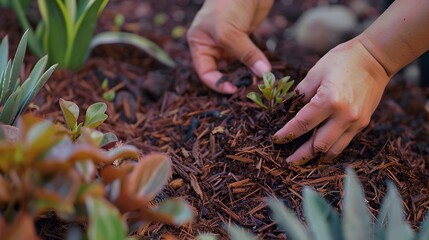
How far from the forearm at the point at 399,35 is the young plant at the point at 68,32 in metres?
0.81

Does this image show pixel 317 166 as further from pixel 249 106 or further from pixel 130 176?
pixel 130 176

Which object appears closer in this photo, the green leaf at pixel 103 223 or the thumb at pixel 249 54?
the green leaf at pixel 103 223

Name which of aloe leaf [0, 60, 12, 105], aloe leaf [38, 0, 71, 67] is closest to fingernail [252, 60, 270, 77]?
aloe leaf [38, 0, 71, 67]

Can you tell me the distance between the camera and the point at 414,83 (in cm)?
219

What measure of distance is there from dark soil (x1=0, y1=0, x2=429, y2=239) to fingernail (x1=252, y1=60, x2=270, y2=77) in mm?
23

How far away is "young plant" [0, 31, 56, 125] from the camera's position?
117 centimetres

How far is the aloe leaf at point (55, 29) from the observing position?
1.69m

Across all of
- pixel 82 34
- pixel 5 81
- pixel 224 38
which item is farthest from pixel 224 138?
pixel 82 34

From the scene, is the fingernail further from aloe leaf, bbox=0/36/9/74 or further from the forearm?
aloe leaf, bbox=0/36/9/74

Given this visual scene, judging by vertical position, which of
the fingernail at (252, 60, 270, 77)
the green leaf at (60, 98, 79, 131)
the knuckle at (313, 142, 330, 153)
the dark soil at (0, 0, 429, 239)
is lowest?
the dark soil at (0, 0, 429, 239)

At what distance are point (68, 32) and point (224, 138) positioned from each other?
2.22ft

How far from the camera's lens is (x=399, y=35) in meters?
1.27

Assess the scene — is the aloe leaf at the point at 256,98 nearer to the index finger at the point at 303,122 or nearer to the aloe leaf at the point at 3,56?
the index finger at the point at 303,122

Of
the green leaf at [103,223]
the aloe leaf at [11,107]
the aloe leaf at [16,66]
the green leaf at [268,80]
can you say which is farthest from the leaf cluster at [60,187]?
the green leaf at [268,80]
